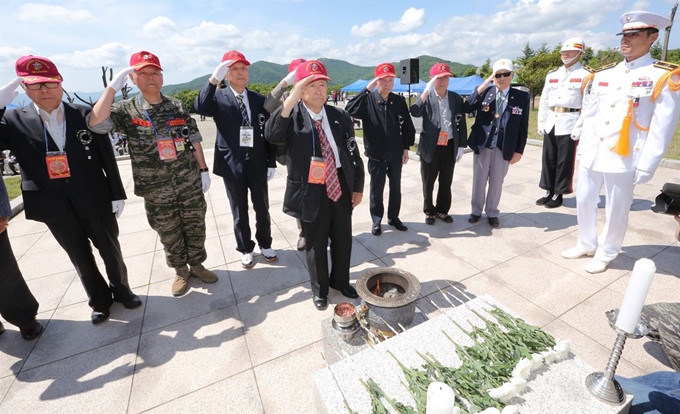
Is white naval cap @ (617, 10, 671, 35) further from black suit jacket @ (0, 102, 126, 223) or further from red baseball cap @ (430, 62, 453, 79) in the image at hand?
black suit jacket @ (0, 102, 126, 223)

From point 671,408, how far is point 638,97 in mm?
3059

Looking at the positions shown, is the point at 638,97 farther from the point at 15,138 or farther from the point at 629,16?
the point at 15,138

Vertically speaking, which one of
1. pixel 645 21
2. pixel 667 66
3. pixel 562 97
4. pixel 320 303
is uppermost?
pixel 645 21

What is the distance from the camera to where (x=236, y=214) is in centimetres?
402

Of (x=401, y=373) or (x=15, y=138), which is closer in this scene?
(x=401, y=373)

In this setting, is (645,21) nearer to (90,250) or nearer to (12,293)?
(90,250)

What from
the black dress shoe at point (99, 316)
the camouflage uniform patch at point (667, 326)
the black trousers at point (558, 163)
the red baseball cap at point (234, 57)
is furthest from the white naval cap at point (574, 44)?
the black dress shoe at point (99, 316)

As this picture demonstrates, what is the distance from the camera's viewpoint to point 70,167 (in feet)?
9.37

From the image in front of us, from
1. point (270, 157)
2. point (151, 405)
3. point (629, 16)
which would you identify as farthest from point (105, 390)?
point (629, 16)

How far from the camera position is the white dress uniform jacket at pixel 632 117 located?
3.12 metres

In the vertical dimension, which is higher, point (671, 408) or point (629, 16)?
point (629, 16)

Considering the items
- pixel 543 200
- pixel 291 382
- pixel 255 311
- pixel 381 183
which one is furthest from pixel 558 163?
pixel 291 382

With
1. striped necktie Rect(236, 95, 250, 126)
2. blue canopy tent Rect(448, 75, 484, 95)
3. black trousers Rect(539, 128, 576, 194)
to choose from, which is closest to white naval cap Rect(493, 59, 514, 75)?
black trousers Rect(539, 128, 576, 194)

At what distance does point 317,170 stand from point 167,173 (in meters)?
1.58
